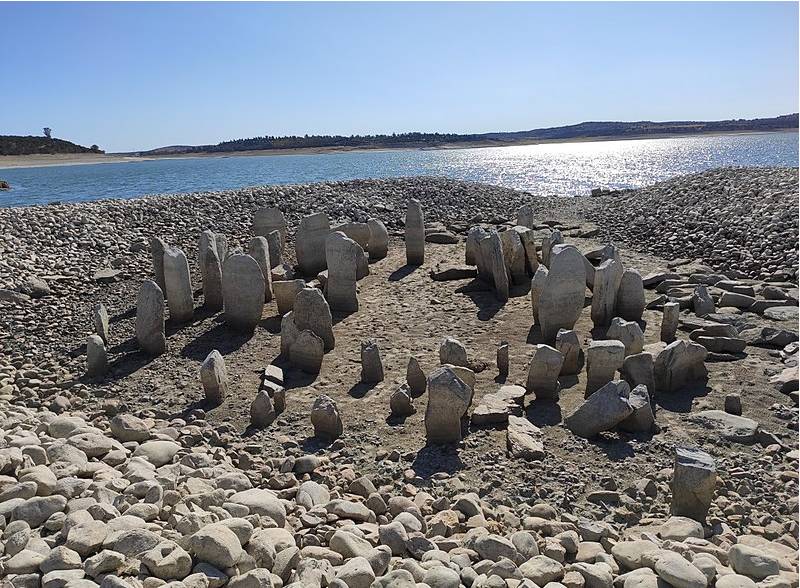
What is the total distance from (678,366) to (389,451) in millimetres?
3270

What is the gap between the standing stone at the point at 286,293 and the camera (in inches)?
382

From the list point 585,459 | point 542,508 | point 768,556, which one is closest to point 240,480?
point 542,508

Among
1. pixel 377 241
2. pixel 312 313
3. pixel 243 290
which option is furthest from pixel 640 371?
pixel 377 241

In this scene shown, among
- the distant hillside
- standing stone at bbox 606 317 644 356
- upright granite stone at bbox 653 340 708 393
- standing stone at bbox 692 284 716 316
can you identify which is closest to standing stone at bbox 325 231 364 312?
standing stone at bbox 606 317 644 356

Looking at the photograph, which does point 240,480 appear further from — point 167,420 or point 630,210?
point 630,210

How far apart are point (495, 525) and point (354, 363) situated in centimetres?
383

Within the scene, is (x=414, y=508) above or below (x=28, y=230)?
below

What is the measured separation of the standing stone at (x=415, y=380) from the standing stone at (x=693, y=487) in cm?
297

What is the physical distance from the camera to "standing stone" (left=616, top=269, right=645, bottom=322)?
29.7 ft

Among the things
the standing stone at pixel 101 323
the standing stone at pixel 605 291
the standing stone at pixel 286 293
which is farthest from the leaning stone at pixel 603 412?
the standing stone at pixel 101 323

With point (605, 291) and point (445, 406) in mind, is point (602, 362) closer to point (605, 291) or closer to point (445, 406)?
point (445, 406)

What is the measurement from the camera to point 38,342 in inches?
357

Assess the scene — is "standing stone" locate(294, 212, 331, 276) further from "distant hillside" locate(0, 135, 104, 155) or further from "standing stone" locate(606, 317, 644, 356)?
"distant hillside" locate(0, 135, 104, 155)

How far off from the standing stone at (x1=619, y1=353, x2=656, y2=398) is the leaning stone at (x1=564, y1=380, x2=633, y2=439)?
2.76 feet
